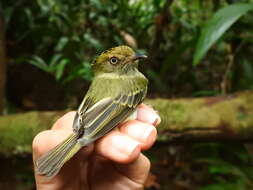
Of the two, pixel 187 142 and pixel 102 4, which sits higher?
pixel 102 4

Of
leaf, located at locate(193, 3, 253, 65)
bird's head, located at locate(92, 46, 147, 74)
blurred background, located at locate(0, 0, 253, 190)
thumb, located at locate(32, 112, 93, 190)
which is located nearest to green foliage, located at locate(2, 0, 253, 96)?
blurred background, located at locate(0, 0, 253, 190)

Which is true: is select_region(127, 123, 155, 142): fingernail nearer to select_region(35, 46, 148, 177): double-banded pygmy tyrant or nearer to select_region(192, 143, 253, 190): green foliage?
select_region(35, 46, 148, 177): double-banded pygmy tyrant

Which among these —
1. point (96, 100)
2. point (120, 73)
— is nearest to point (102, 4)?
point (120, 73)

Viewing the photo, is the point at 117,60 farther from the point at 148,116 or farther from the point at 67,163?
the point at 67,163

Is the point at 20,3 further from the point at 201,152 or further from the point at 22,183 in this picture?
the point at 201,152

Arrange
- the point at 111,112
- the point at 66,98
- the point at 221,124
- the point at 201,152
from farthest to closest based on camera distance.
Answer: the point at 66,98, the point at 201,152, the point at 221,124, the point at 111,112

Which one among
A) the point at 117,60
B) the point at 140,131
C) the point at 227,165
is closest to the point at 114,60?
the point at 117,60

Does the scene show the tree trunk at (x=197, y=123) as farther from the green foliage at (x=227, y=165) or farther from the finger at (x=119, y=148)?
the finger at (x=119, y=148)
